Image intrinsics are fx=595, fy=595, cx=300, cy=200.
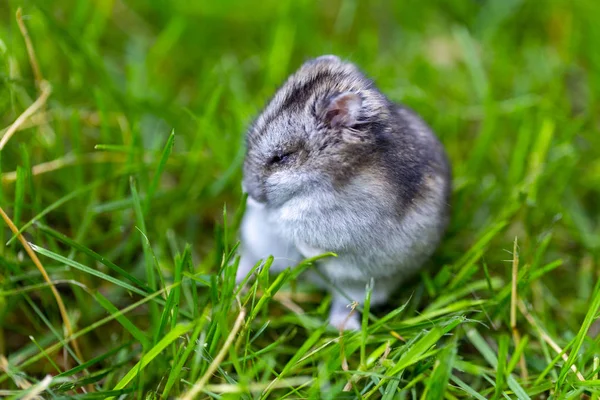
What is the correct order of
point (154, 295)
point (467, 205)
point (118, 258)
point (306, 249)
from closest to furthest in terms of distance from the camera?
point (154, 295) < point (306, 249) < point (118, 258) < point (467, 205)

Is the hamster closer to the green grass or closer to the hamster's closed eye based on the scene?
the hamster's closed eye

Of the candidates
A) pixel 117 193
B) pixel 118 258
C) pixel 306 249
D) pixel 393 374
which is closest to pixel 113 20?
pixel 117 193

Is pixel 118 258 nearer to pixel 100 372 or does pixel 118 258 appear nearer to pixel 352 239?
pixel 100 372

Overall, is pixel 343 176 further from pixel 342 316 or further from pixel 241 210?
pixel 342 316

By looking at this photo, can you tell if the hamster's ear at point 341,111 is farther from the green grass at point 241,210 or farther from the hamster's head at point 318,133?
the green grass at point 241,210

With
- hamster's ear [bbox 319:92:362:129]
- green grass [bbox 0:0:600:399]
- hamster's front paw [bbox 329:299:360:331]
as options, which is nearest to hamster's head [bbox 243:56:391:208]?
hamster's ear [bbox 319:92:362:129]

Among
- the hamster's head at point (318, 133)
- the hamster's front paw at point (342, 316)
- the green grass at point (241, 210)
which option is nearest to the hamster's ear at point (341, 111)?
the hamster's head at point (318, 133)
